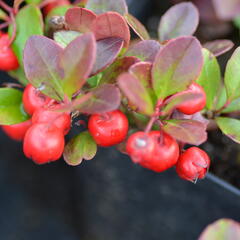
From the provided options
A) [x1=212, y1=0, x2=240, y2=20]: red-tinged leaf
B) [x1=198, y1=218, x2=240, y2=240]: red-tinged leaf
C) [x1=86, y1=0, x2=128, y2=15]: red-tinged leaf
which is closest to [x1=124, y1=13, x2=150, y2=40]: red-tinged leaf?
[x1=86, y1=0, x2=128, y2=15]: red-tinged leaf

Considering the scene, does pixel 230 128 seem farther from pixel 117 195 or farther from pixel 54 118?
pixel 117 195

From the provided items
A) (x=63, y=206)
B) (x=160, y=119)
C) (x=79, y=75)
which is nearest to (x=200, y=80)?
(x=160, y=119)

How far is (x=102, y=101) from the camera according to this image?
48cm

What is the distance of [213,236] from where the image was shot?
46 cm

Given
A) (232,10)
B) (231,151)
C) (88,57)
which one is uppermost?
(88,57)

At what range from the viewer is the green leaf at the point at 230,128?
59cm

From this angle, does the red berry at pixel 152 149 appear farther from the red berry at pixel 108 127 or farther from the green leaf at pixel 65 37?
the green leaf at pixel 65 37

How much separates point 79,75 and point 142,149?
0.35 ft

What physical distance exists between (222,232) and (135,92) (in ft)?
0.57

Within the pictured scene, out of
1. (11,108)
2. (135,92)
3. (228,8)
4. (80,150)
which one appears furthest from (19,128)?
(228,8)

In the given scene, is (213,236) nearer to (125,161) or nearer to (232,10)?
(125,161)

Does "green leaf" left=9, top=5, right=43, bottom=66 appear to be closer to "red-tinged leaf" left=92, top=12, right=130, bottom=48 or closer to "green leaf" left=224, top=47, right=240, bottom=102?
"red-tinged leaf" left=92, top=12, right=130, bottom=48

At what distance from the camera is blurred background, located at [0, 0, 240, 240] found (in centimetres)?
89

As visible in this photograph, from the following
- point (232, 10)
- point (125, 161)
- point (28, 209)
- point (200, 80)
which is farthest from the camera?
point (28, 209)
